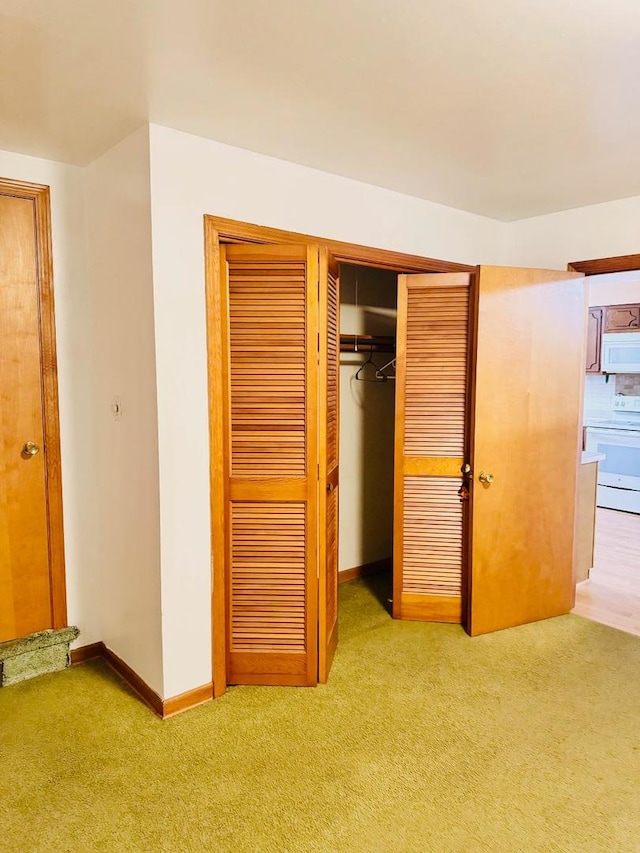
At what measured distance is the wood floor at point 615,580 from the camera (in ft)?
11.2

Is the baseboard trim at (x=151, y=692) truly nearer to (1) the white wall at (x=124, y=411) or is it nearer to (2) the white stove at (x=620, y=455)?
(1) the white wall at (x=124, y=411)

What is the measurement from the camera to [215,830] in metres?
1.77

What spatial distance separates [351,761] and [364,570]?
2003mm

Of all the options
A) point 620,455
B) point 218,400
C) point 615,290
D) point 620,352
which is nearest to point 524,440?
point 218,400

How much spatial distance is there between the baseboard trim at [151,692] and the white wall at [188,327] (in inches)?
1.5

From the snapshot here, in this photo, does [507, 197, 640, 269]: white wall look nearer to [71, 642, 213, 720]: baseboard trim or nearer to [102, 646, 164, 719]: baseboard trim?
[71, 642, 213, 720]: baseboard trim

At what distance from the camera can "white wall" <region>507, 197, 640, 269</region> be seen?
320cm

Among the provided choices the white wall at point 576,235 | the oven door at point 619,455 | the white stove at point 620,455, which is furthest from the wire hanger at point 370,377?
the oven door at point 619,455

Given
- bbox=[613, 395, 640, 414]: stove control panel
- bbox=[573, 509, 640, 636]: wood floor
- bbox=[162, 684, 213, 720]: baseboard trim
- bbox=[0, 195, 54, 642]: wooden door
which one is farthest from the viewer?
bbox=[613, 395, 640, 414]: stove control panel

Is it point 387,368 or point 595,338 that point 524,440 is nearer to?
point 387,368

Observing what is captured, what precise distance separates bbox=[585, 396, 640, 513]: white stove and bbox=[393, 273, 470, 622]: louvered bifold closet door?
3.01 m

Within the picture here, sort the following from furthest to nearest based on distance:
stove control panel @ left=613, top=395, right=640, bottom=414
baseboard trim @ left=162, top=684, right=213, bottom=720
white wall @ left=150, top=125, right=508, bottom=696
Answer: stove control panel @ left=613, top=395, right=640, bottom=414 < baseboard trim @ left=162, top=684, right=213, bottom=720 < white wall @ left=150, top=125, right=508, bottom=696

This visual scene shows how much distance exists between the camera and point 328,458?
8.81 feet

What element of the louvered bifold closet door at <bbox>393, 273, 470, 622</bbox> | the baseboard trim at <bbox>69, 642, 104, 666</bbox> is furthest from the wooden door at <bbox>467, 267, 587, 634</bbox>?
the baseboard trim at <bbox>69, 642, 104, 666</bbox>
